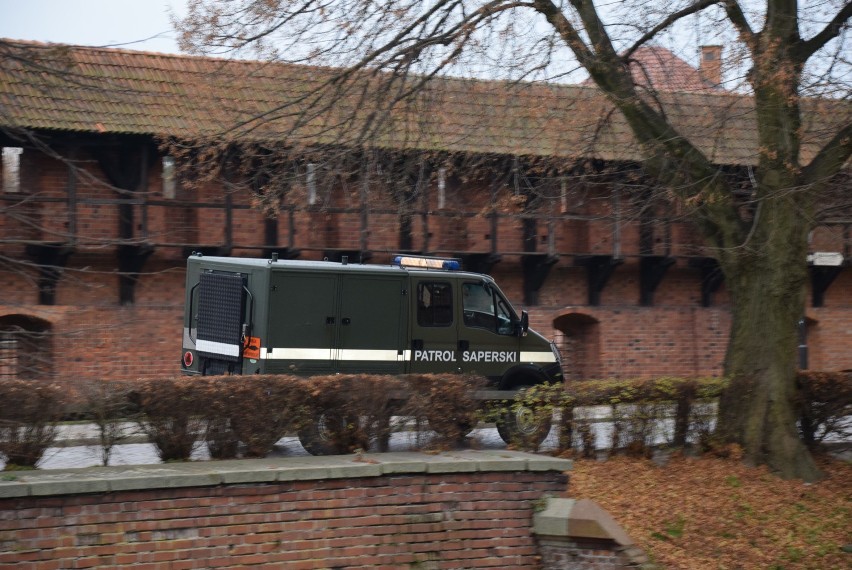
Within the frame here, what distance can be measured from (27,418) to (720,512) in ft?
21.3

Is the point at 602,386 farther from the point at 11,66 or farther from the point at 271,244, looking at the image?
the point at 271,244

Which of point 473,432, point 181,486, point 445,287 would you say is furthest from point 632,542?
point 445,287

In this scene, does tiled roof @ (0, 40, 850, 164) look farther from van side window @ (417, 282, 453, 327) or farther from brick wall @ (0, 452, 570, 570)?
brick wall @ (0, 452, 570, 570)

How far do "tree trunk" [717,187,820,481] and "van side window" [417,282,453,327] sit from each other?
154 inches

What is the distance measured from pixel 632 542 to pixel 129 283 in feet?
48.2

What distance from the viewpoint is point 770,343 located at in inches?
473

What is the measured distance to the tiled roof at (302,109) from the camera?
10.3 meters

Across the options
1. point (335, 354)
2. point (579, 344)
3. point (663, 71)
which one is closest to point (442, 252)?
point (579, 344)

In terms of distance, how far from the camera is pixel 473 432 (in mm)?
10320

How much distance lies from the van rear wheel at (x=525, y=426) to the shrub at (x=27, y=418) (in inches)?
176

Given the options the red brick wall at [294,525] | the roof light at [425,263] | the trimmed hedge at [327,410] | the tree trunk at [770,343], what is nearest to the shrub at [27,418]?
the trimmed hedge at [327,410]

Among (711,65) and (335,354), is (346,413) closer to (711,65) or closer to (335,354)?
(335,354)

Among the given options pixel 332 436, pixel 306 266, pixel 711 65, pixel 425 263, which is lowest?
pixel 332 436

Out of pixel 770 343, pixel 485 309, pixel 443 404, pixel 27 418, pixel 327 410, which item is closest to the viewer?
pixel 27 418
